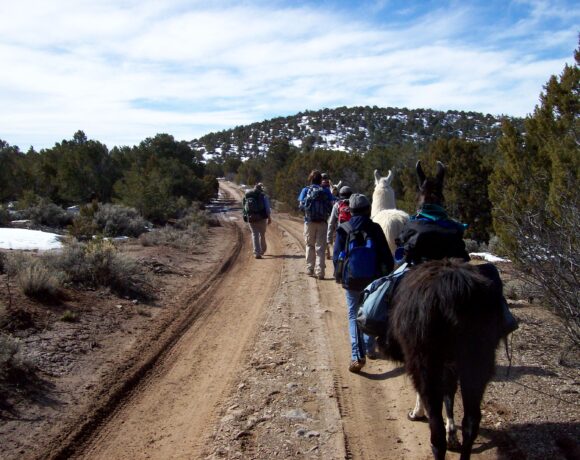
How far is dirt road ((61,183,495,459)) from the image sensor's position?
14.4 feet

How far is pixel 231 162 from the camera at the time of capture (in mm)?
84750

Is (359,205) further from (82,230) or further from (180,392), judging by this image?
(82,230)

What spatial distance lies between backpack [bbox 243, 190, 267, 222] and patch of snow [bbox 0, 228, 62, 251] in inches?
200

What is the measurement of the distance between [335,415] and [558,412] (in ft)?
6.83

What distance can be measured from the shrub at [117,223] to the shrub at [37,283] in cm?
1032

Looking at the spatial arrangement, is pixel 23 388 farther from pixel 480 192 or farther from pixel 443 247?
pixel 480 192

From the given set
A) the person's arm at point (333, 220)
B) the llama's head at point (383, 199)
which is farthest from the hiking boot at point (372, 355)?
the person's arm at point (333, 220)

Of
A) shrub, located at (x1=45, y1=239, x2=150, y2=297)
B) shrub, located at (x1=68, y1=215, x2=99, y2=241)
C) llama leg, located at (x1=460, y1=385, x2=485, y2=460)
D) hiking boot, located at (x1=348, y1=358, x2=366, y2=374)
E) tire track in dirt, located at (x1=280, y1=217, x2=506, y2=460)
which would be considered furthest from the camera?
shrub, located at (x1=68, y1=215, x2=99, y2=241)

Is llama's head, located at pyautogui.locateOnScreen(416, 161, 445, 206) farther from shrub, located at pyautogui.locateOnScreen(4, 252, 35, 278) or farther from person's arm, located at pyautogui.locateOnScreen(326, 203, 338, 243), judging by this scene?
shrub, located at pyautogui.locateOnScreen(4, 252, 35, 278)

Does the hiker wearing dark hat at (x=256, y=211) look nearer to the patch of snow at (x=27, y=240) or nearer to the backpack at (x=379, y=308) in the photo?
the patch of snow at (x=27, y=240)

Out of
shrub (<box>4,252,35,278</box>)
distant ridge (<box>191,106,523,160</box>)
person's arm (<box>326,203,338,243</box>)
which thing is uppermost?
distant ridge (<box>191,106,523,160</box>)

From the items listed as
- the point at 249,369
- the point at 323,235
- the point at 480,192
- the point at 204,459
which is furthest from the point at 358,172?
the point at 204,459

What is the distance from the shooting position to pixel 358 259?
18.7 feet

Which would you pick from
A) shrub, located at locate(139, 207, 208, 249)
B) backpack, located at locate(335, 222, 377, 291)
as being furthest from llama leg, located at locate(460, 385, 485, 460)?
shrub, located at locate(139, 207, 208, 249)
